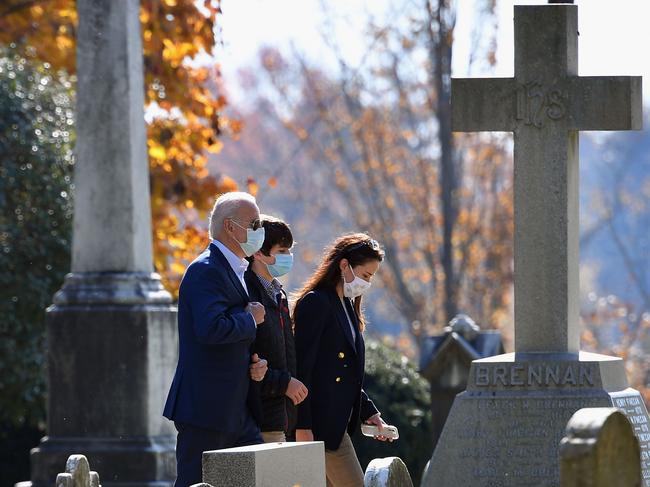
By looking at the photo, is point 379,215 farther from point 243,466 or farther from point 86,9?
point 243,466

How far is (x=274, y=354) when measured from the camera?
8266mm

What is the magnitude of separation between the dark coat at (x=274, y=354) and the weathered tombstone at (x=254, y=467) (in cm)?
94

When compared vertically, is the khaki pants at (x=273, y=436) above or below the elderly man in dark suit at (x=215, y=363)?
below

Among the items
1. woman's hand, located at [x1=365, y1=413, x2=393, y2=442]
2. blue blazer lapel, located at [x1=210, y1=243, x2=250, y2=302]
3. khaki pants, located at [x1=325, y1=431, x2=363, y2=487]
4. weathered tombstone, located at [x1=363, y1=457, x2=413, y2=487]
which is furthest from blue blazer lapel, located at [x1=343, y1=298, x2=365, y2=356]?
weathered tombstone, located at [x1=363, y1=457, x2=413, y2=487]

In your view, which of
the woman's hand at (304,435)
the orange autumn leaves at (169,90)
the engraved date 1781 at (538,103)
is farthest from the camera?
the orange autumn leaves at (169,90)

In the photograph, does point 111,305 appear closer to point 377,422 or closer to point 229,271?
point 377,422

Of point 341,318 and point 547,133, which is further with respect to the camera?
point 547,133

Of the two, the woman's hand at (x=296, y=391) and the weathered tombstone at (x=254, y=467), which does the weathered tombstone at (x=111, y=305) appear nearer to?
the woman's hand at (x=296, y=391)

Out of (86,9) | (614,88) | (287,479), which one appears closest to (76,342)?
(86,9)

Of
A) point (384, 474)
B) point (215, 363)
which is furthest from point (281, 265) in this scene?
point (384, 474)

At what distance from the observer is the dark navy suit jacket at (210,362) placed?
7.89 meters

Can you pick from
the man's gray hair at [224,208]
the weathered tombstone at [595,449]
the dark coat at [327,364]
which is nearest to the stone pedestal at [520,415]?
the dark coat at [327,364]

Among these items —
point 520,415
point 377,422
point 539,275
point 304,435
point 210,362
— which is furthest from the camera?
point 539,275

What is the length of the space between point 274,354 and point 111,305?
3.45 metres
